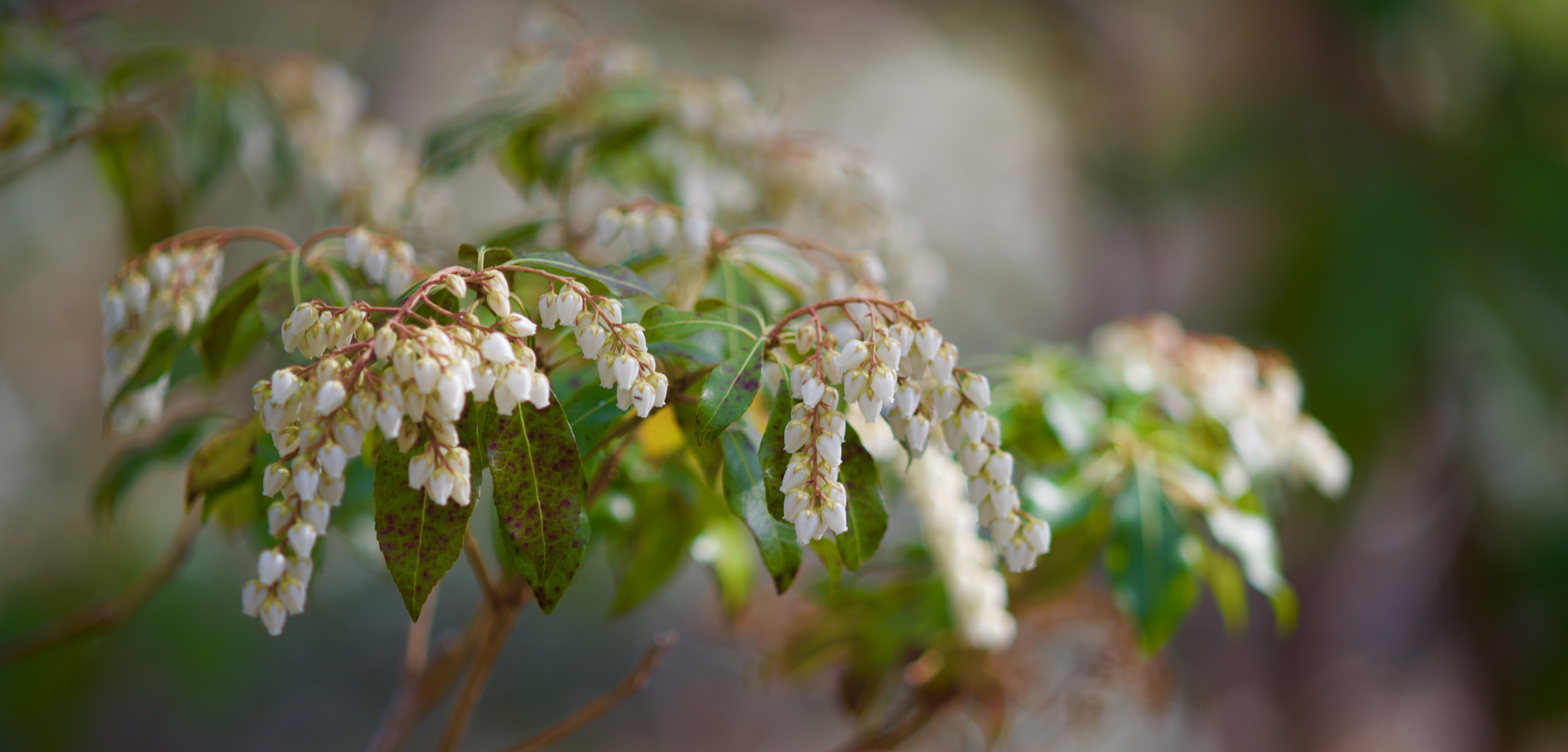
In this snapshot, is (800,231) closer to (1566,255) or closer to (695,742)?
(1566,255)

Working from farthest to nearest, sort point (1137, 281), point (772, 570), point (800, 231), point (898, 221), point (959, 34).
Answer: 1. point (959, 34)
2. point (1137, 281)
3. point (800, 231)
4. point (898, 221)
5. point (772, 570)

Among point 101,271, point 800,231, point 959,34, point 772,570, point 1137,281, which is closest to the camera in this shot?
point 772,570

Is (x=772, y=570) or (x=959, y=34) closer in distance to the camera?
(x=772, y=570)

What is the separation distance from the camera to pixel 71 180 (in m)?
3.83

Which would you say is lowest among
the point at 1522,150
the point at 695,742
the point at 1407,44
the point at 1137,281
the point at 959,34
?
the point at 695,742

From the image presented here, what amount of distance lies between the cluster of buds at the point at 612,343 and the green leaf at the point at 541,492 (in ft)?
0.13

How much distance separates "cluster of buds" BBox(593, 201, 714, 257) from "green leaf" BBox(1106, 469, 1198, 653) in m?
0.48

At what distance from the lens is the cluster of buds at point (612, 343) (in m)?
0.56

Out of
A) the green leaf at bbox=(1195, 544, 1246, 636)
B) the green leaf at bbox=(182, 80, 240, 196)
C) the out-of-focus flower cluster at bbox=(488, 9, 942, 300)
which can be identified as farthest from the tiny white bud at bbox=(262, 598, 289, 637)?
the green leaf at bbox=(1195, 544, 1246, 636)

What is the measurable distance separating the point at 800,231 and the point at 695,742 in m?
3.71

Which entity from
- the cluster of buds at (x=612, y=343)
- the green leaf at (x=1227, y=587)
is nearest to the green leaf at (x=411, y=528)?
the cluster of buds at (x=612, y=343)

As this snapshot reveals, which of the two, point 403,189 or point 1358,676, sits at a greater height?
point 403,189

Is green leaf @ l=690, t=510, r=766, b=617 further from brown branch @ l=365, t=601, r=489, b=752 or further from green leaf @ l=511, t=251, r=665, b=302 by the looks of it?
green leaf @ l=511, t=251, r=665, b=302

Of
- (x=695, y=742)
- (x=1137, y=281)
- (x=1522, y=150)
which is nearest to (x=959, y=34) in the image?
(x=1137, y=281)
